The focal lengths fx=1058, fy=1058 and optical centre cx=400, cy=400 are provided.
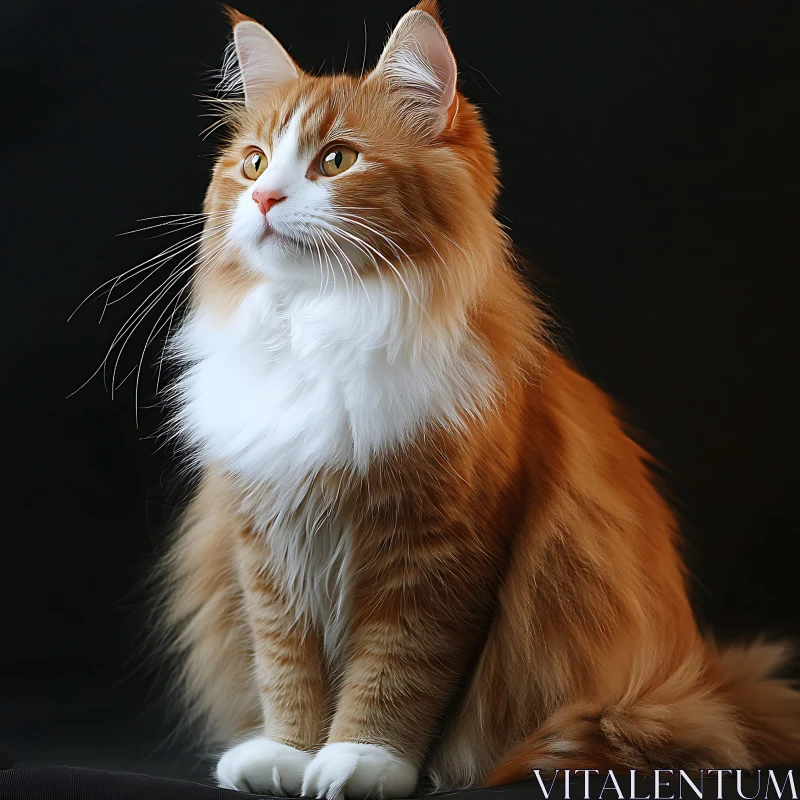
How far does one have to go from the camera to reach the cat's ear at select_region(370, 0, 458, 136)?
1.72m

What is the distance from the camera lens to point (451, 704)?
5.75 feet

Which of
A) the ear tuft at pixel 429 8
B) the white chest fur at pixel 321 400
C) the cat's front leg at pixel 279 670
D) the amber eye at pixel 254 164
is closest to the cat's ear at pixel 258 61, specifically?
the amber eye at pixel 254 164

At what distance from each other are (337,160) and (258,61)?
1.14 feet

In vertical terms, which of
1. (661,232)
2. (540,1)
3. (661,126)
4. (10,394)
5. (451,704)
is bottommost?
(10,394)

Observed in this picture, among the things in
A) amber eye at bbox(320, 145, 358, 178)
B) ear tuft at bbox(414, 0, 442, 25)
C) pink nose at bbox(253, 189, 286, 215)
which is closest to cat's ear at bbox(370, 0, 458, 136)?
ear tuft at bbox(414, 0, 442, 25)

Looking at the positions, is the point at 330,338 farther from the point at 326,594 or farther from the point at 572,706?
the point at 572,706

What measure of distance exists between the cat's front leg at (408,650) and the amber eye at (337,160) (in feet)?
1.95

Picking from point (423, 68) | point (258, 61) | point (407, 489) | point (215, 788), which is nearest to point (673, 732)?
point (407, 489)

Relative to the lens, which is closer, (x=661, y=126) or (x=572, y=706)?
(x=572, y=706)

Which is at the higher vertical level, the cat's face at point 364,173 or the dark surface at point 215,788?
the cat's face at point 364,173

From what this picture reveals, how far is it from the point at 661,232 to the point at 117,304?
132cm

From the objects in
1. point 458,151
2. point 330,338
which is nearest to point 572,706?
point 330,338

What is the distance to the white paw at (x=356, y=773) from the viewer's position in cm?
157

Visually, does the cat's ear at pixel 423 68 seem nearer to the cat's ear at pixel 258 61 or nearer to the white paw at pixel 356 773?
the cat's ear at pixel 258 61
